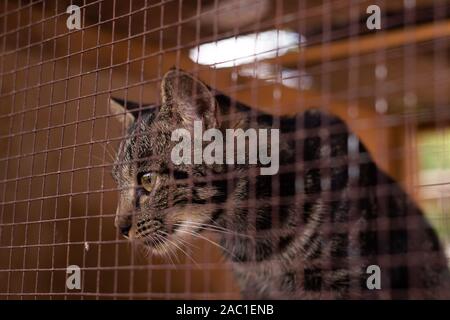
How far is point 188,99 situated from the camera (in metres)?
1.51

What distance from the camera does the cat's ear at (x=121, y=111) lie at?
1.62 metres

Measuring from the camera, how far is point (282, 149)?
5.67 feet

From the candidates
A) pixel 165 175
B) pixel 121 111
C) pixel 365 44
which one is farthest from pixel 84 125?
pixel 365 44

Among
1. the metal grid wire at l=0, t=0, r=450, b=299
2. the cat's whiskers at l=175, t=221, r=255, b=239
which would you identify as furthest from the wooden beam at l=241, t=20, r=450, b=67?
the cat's whiskers at l=175, t=221, r=255, b=239

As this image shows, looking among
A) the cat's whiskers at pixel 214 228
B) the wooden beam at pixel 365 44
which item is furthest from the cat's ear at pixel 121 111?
the wooden beam at pixel 365 44

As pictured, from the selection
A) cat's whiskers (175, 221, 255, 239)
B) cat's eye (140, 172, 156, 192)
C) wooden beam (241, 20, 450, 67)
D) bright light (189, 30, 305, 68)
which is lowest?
cat's whiskers (175, 221, 255, 239)

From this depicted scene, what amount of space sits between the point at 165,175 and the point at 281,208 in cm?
32

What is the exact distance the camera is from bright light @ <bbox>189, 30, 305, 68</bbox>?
1346 millimetres

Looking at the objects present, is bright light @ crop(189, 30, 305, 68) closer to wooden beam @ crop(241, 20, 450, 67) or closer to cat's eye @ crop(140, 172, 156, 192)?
cat's eye @ crop(140, 172, 156, 192)

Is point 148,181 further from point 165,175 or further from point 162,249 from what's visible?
point 162,249

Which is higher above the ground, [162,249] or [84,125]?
[84,125]

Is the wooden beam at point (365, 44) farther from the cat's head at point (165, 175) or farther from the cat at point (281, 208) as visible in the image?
the cat's head at point (165, 175)

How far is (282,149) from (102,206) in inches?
18.4

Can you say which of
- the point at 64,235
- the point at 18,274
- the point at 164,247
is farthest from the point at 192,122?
the point at 18,274
